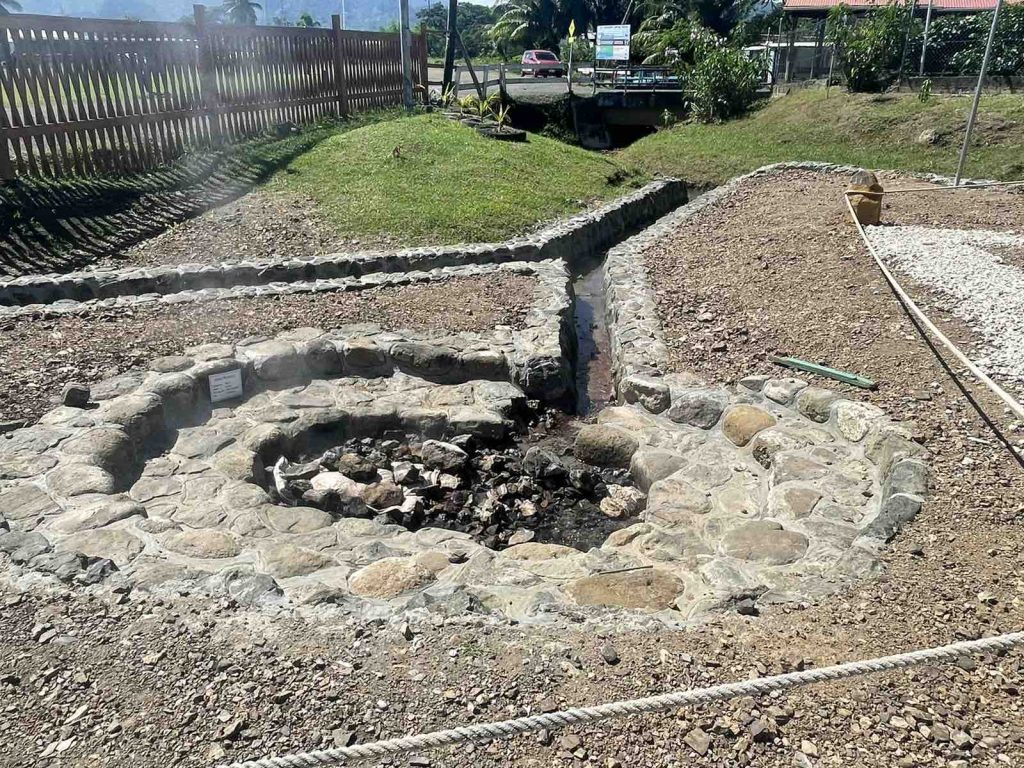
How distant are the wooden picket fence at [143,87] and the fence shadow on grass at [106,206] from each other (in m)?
0.27

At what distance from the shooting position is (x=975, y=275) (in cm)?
669

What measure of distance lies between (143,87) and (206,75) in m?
1.30

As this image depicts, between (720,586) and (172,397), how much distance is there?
3770 millimetres

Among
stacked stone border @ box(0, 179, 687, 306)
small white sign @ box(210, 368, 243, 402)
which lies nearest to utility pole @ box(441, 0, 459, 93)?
stacked stone border @ box(0, 179, 687, 306)

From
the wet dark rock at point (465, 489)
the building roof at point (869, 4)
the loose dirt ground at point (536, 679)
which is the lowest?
the wet dark rock at point (465, 489)

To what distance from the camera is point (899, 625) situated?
283cm

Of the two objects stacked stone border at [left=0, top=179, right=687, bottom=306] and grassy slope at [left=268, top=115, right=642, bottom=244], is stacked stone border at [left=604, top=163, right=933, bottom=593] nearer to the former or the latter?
stacked stone border at [left=0, top=179, right=687, bottom=306]

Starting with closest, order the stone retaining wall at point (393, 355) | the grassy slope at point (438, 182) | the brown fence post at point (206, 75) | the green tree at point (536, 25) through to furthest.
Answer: the stone retaining wall at point (393, 355) → the grassy slope at point (438, 182) → the brown fence post at point (206, 75) → the green tree at point (536, 25)

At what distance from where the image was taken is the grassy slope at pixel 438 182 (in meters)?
9.55

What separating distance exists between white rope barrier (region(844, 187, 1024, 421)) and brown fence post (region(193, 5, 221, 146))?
8.79 meters

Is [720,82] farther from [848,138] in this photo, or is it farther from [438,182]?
[438,182]

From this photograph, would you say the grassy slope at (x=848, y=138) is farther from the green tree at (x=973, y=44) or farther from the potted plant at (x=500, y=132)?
the potted plant at (x=500, y=132)

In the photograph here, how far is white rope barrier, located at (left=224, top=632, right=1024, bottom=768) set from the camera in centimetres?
219

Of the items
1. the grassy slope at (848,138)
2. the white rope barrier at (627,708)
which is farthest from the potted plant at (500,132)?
the white rope barrier at (627,708)
